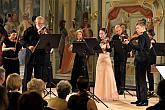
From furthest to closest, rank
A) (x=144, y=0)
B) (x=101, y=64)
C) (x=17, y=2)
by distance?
(x=17, y=2) → (x=144, y=0) → (x=101, y=64)

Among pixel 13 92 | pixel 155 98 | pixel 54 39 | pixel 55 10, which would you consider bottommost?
pixel 155 98

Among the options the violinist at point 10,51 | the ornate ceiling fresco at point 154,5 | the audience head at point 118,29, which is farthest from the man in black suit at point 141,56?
the violinist at point 10,51

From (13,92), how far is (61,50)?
824 cm

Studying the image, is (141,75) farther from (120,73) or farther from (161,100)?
(161,100)

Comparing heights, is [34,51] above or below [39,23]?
below

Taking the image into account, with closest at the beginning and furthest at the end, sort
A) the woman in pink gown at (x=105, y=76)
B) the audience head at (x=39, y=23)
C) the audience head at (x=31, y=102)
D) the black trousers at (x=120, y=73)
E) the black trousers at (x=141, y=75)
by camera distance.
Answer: the audience head at (x=31, y=102), the black trousers at (x=141, y=75), the audience head at (x=39, y=23), the woman in pink gown at (x=105, y=76), the black trousers at (x=120, y=73)

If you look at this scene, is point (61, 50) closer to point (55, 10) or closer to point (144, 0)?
point (55, 10)

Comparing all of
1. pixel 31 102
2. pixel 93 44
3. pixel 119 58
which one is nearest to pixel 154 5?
pixel 119 58

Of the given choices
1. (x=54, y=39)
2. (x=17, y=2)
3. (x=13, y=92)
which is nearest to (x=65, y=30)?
(x=17, y=2)

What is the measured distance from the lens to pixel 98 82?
384 inches

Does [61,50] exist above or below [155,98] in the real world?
above

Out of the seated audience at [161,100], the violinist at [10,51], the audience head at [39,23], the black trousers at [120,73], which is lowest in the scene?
the black trousers at [120,73]

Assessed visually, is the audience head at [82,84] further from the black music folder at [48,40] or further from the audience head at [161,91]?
the black music folder at [48,40]

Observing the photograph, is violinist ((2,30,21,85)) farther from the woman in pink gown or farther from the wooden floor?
the wooden floor
